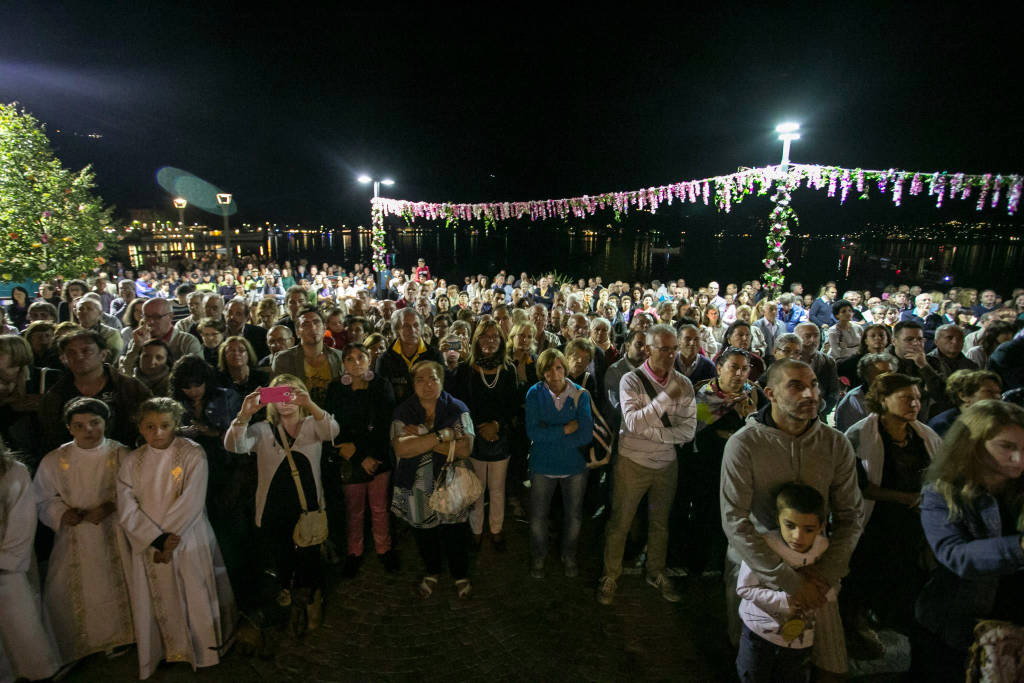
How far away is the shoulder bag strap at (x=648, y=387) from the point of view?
3.38 metres

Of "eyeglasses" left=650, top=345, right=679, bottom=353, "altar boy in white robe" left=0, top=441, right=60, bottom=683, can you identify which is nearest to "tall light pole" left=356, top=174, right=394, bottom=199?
"altar boy in white robe" left=0, top=441, right=60, bottom=683

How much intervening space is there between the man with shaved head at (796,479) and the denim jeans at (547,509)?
1.46 meters

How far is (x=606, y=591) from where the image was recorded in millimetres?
3539

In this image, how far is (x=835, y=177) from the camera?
10.2 m

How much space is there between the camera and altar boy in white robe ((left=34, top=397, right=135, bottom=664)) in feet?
9.17

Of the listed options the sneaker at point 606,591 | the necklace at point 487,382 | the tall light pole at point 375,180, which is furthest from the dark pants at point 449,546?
the tall light pole at point 375,180

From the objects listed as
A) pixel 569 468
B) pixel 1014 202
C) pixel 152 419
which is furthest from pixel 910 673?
pixel 1014 202

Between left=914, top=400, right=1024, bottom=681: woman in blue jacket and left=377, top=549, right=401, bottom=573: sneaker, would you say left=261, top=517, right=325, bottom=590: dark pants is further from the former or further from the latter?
left=914, top=400, right=1024, bottom=681: woman in blue jacket

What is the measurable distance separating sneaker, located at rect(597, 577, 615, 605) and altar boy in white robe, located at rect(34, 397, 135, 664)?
3.29 metres

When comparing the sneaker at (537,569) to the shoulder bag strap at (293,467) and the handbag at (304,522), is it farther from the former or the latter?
the shoulder bag strap at (293,467)

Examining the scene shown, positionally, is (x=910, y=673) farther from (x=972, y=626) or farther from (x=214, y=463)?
(x=214, y=463)

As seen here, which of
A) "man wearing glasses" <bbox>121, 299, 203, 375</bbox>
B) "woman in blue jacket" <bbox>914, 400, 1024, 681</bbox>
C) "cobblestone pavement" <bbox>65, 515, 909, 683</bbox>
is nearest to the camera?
"woman in blue jacket" <bbox>914, 400, 1024, 681</bbox>

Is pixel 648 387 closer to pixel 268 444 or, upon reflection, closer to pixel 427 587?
pixel 427 587

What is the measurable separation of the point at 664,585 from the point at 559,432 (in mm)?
1474
